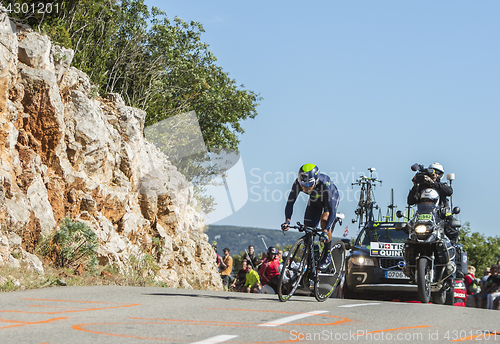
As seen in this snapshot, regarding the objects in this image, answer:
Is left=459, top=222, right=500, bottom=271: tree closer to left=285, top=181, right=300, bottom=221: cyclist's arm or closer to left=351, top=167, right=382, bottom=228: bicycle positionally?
left=351, top=167, right=382, bottom=228: bicycle

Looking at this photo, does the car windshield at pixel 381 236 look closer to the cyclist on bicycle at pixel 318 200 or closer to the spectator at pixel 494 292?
the spectator at pixel 494 292

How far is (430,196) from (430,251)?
989 millimetres

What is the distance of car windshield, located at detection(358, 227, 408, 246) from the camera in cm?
1323

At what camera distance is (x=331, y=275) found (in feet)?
33.4

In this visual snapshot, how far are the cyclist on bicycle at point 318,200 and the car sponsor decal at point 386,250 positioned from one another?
120 inches

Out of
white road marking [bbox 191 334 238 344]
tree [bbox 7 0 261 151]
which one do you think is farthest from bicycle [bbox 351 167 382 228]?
white road marking [bbox 191 334 238 344]

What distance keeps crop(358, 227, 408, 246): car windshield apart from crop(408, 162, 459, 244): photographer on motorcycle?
172cm

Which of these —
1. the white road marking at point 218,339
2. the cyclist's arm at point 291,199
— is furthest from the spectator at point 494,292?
the white road marking at point 218,339

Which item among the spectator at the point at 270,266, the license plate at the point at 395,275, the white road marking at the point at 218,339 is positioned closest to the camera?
the white road marking at the point at 218,339

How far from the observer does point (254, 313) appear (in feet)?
24.5

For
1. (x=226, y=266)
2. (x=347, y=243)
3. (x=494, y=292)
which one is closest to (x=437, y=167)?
(x=347, y=243)

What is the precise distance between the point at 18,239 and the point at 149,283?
3.37 m

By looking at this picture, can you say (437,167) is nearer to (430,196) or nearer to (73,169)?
(430,196)

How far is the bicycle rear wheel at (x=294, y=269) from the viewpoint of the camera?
359 inches
